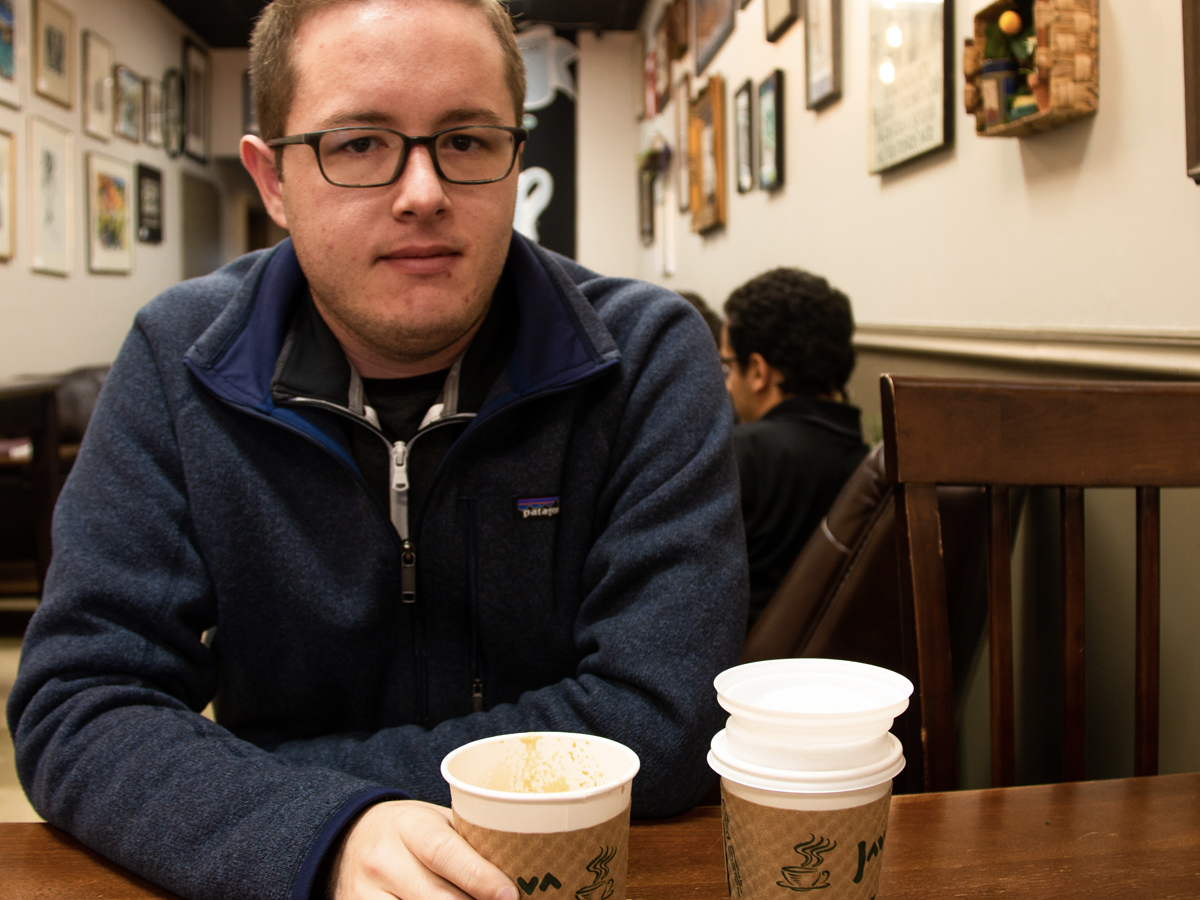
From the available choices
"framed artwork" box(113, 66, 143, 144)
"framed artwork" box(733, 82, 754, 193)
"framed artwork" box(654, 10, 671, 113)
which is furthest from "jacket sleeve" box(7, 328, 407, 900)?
"framed artwork" box(113, 66, 143, 144)

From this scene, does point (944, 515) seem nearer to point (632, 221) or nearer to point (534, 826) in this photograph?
point (534, 826)

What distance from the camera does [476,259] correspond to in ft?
3.72

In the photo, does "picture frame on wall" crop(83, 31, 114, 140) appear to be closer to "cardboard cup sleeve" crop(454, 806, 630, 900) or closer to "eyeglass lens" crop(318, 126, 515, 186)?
"eyeglass lens" crop(318, 126, 515, 186)

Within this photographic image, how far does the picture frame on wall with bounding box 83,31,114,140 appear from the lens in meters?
5.93

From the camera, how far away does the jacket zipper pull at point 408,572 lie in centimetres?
113

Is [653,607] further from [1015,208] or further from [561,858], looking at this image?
[1015,208]

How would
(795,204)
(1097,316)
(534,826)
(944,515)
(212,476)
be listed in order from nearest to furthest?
(534,826) → (212,476) → (944,515) → (1097,316) → (795,204)

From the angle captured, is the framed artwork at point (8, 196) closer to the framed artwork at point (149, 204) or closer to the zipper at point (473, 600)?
the framed artwork at point (149, 204)

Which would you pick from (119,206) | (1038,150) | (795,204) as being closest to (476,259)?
(1038,150)

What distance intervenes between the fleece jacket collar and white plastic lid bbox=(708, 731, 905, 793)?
0.67m

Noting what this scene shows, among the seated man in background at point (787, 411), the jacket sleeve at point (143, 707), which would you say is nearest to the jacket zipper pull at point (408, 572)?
the jacket sleeve at point (143, 707)

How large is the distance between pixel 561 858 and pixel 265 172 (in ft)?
3.39

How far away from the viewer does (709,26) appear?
15.5 feet

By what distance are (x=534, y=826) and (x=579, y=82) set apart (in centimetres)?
763
